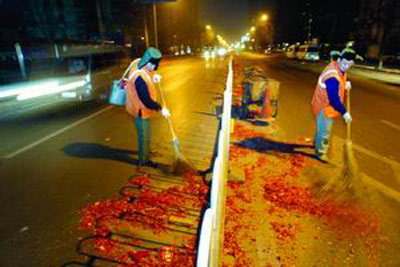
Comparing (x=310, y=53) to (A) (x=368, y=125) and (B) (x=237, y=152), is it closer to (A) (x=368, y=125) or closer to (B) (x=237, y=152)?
(A) (x=368, y=125)

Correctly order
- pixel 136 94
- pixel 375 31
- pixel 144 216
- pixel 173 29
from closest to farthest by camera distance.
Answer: pixel 144 216 → pixel 136 94 → pixel 375 31 → pixel 173 29

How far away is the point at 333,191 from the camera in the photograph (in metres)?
4.11

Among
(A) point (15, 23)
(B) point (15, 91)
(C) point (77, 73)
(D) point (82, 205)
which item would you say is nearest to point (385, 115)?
(D) point (82, 205)

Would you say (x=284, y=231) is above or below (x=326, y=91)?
below

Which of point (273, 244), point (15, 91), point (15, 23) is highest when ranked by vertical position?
point (15, 23)

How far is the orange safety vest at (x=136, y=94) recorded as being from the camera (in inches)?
174

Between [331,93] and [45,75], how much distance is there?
9.59 meters

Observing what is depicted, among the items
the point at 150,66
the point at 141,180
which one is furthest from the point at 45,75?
the point at 141,180

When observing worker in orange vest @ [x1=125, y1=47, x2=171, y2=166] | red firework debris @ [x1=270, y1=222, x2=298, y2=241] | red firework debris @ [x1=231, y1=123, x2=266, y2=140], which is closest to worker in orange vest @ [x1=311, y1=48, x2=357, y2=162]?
red firework debris @ [x1=231, y1=123, x2=266, y2=140]

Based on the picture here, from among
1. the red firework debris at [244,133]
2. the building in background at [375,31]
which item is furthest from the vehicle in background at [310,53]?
the red firework debris at [244,133]

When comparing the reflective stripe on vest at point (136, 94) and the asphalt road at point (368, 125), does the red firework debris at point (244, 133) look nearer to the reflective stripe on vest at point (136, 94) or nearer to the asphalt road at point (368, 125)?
the asphalt road at point (368, 125)

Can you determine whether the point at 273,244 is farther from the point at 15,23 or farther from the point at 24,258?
the point at 15,23

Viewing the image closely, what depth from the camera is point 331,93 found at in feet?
15.6

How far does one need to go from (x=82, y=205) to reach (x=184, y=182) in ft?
4.93
